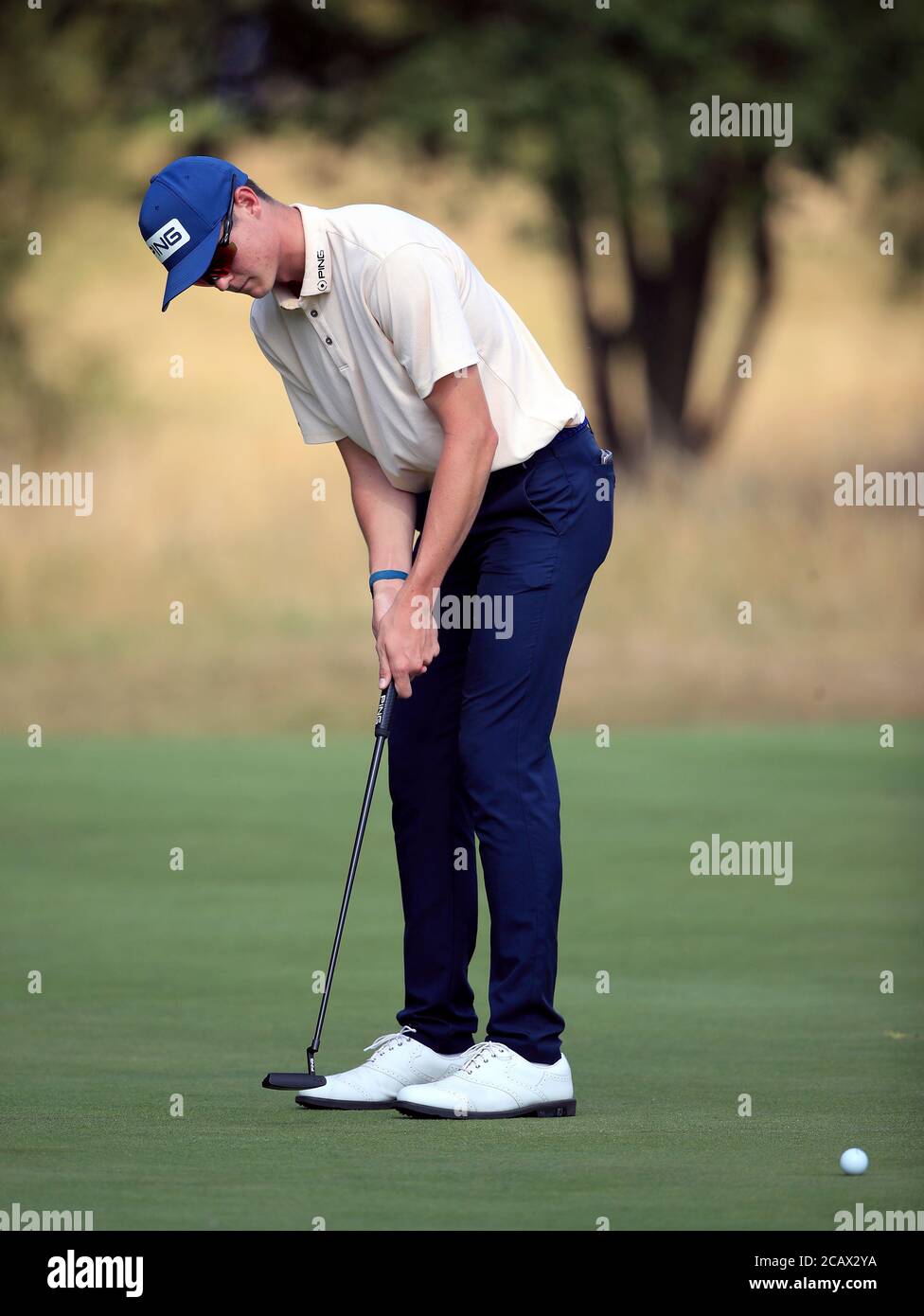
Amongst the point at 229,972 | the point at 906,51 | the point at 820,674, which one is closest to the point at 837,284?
the point at 906,51

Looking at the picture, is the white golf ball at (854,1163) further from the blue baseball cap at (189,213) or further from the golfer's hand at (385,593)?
the blue baseball cap at (189,213)

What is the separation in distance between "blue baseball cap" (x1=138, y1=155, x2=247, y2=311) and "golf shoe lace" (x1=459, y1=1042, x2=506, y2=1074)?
1.44 meters

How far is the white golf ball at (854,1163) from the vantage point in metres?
3.71

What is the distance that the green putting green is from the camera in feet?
11.9

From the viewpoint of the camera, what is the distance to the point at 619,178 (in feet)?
60.5

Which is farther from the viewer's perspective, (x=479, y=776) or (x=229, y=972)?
(x=229, y=972)

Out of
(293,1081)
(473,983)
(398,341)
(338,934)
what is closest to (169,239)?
(398,341)

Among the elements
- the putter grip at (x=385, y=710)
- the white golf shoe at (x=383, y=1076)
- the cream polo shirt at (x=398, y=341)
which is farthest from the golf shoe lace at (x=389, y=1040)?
the cream polo shirt at (x=398, y=341)

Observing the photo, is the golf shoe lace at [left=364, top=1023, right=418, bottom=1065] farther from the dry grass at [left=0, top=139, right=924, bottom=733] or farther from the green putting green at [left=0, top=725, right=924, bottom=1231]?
the dry grass at [left=0, top=139, right=924, bottom=733]

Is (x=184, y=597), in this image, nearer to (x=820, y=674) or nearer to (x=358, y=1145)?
(x=820, y=674)
